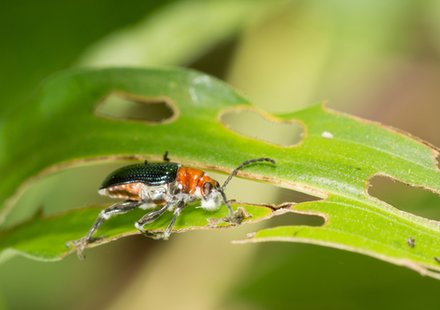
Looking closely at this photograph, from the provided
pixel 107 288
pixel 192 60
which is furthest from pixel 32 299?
pixel 192 60

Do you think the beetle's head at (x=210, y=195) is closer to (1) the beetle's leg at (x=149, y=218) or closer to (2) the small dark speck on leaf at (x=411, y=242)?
(1) the beetle's leg at (x=149, y=218)

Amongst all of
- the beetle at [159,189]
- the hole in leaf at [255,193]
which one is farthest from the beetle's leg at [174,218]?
the hole in leaf at [255,193]

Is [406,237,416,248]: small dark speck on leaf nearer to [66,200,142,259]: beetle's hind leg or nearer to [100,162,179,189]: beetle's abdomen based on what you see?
[100,162,179,189]: beetle's abdomen

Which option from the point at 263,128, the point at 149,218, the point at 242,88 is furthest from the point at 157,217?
the point at 242,88

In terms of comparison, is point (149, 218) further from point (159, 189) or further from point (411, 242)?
point (411, 242)

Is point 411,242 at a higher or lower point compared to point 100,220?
higher

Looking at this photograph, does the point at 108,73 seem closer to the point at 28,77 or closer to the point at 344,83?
the point at 28,77
